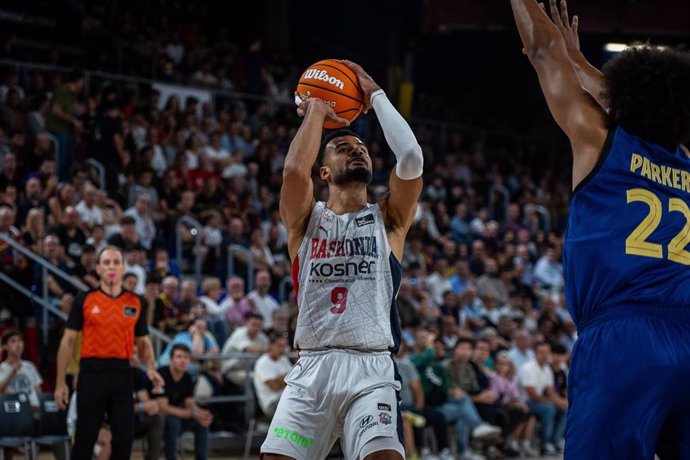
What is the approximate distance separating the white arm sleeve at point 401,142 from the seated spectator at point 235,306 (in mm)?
8581

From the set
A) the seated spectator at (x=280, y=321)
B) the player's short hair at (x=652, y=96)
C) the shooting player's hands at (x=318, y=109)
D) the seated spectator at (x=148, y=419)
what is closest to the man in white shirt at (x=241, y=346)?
the seated spectator at (x=280, y=321)

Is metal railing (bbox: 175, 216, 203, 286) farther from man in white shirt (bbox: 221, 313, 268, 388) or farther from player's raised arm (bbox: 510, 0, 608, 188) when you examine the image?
player's raised arm (bbox: 510, 0, 608, 188)

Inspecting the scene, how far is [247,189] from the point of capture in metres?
17.5

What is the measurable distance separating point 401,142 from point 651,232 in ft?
5.89

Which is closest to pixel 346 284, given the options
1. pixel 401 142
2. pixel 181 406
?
pixel 401 142

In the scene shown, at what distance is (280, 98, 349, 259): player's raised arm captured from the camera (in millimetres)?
5488

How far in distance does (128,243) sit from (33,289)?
1.36 metres

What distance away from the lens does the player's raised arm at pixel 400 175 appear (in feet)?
18.3

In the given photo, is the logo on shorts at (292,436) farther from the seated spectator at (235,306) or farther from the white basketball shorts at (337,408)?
the seated spectator at (235,306)

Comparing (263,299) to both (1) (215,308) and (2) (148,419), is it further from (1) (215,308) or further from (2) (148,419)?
(2) (148,419)

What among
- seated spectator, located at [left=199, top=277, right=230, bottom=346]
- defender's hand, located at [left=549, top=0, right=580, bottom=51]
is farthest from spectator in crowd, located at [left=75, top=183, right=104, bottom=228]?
defender's hand, located at [left=549, top=0, right=580, bottom=51]

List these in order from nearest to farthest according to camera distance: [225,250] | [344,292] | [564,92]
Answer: [564,92] → [344,292] → [225,250]

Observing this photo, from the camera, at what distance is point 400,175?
559 centimetres

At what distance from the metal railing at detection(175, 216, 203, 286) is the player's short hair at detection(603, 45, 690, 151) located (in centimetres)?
1102
